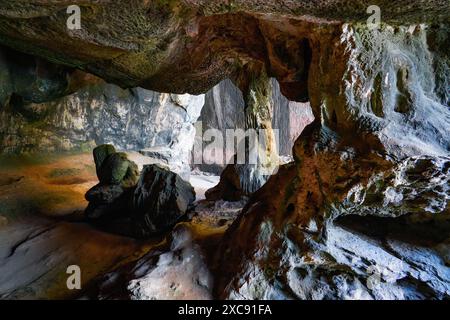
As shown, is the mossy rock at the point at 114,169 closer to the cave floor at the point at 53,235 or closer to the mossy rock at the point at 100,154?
the mossy rock at the point at 100,154

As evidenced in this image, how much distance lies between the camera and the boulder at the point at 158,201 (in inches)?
166

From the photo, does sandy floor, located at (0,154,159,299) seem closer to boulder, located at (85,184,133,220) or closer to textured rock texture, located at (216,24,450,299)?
boulder, located at (85,184,133,220)

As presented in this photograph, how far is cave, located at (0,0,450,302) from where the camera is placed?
79.6 inches

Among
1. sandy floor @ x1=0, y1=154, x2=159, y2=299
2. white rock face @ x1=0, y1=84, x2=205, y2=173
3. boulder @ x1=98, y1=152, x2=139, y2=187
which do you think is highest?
white rock face @ x1=0, y1=84, x2=205, y2=173

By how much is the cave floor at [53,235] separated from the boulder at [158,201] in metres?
0.19

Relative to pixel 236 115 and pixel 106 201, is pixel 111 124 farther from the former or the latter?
pixel 236 115

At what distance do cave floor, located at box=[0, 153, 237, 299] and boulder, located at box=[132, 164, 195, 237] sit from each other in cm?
19

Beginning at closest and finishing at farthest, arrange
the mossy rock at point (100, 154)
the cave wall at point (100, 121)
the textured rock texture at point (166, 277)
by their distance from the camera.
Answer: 1. the textured rock texture at point (166, 277)
2. the mossy rock at point (100, 154)
3. the cave wall at point (100, 121)

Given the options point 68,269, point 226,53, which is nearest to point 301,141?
point 226,53

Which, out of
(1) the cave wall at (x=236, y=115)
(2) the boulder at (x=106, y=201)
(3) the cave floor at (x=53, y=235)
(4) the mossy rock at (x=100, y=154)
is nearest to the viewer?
(3) the cave floor at (x=53, y=235)

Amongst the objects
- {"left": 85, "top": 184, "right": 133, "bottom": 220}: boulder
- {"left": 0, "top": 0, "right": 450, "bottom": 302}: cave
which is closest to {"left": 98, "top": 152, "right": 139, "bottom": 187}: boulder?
{"left": 85, "top": 184, "right": 133, "bottom": 220}: boulder

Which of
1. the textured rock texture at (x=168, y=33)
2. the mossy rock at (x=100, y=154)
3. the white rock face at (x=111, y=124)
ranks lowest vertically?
the mossy rock at (x=100, y=154)

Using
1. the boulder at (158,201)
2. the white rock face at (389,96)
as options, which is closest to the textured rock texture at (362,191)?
the white rock face at (389,96)
